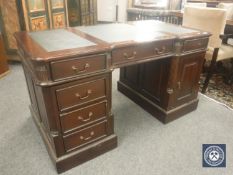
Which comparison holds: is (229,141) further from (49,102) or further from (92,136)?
(49,102)

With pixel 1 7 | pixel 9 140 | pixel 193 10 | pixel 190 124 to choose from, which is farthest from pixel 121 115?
pixel 1 7

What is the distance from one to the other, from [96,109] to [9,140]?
88 cm

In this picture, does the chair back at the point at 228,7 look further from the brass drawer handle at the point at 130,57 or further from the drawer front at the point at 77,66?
the drawer front at the point at 77,66

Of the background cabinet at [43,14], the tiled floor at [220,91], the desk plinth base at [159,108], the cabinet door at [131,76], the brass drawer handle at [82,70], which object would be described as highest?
the background cabinet at [43,14]

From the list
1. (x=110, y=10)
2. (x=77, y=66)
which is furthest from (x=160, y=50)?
(x=110, y=10)

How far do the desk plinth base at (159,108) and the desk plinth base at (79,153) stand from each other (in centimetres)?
58

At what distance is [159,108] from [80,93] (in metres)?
0.95

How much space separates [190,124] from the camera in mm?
1992

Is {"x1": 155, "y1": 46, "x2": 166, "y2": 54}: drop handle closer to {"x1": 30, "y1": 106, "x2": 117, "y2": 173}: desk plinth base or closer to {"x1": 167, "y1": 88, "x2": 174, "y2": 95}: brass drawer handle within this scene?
{"x1": 167, "y1": 88, "x2": 174, "y2": 95}: brass drawer handle

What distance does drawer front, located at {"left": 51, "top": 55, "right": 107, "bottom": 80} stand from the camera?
1.16m

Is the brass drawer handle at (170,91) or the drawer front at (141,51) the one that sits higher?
the drawer front at (141,51)

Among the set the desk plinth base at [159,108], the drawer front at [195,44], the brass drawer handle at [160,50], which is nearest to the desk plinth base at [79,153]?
the desk plinth base at [159,108]

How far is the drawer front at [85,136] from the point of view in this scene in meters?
1.44

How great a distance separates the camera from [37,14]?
9.57 feet
